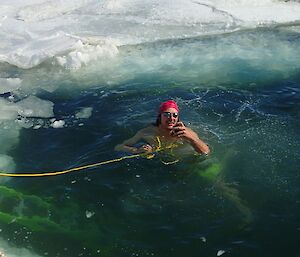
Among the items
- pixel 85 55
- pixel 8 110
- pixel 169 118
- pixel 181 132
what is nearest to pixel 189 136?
pixel 181 132

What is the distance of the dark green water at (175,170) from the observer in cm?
422

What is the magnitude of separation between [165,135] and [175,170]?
0.42 metres

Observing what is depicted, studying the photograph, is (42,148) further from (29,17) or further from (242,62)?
(29,17)

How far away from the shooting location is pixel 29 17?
9523mm

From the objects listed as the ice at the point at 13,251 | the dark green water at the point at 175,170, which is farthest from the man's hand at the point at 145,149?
the ice at the point at 13,251

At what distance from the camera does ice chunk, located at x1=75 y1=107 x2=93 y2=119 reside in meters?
6.38

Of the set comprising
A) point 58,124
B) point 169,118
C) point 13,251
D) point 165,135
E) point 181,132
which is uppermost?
point 169,118

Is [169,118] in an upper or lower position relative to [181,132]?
upper

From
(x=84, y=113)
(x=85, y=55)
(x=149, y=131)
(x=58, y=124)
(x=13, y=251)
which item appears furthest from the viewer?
(x=85, y=55)

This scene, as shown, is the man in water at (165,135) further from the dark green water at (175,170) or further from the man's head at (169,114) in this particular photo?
the dark green water at (175,170)

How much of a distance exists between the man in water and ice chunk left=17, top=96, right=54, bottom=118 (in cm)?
153

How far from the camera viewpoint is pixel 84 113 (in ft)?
21.2

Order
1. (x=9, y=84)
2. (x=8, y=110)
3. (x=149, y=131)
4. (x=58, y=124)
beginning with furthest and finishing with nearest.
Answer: (x=9, y=84) → (x=8, y=110) → (x=58, y=124) → (x=149, y=131)

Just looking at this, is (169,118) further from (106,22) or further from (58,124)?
(106,22)
